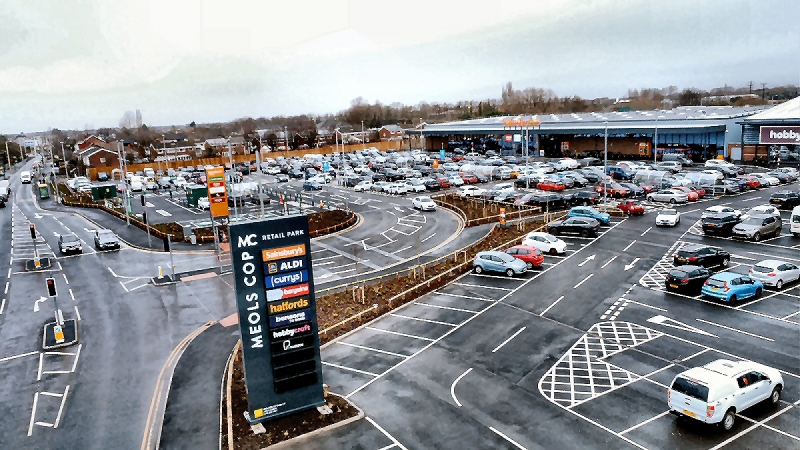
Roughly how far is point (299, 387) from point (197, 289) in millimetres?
17228

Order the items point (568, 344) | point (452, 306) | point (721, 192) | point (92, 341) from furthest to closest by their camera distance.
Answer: point (721, 192) < point (452, 306) < point (92, 341) < point (568, 344)

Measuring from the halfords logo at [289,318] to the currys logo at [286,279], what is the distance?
1.00 metres

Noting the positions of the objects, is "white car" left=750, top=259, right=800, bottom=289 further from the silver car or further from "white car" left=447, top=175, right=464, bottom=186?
"white car" left=447, top=175, right=464, bottom=186

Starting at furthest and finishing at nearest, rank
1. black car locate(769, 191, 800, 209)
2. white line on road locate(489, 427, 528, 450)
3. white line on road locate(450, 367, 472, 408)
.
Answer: black car locate(769, 191, 800, 209), white line on road locate(450, 367, 472, 408), white line on road locate(489, 427, 528, 450)

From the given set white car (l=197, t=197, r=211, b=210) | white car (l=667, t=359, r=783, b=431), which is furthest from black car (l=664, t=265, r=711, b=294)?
white car (l=197, t=197, r=211, b=210)

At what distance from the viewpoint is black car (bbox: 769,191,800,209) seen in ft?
154

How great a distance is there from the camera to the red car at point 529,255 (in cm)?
3319

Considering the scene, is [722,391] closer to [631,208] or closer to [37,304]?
[631,208]

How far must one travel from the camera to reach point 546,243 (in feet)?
120

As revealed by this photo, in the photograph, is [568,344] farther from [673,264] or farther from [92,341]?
[92,341]

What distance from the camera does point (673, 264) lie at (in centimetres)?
3312

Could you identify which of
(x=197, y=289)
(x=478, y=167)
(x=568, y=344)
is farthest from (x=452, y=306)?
(x=478, y=167)

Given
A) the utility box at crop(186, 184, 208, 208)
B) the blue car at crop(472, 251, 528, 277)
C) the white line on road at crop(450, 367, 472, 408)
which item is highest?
the utility box at crop(186, 184, 208, 208)

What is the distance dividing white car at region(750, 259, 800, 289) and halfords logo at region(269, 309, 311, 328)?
75.5 ft
